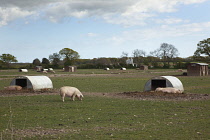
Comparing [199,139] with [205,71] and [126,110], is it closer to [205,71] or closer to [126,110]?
[126,110]

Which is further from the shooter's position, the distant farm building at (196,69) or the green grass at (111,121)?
the distant farm building at (196,69)

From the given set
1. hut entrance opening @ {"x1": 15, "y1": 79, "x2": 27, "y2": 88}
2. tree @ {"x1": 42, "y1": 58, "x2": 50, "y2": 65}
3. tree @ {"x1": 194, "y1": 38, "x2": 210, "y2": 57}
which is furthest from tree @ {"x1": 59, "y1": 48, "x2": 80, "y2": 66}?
hut entrance opening @ {"x1": 15, "y1": 79, "x2": 27, "y2": 88}

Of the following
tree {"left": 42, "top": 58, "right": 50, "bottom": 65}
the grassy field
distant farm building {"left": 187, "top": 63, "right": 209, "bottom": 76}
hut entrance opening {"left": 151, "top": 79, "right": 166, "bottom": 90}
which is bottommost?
the grassy field

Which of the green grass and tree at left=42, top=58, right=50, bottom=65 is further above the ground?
tree at left=42, top=58, right=50, bottom=65

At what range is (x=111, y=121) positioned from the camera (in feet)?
43.5

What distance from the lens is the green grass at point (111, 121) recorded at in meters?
10.7

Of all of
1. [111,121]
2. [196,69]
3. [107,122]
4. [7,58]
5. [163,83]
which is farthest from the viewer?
[7,58]

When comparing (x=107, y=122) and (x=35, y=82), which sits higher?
(x=35, y=82)

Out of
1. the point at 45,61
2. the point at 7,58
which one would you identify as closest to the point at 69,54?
the point at 45,61

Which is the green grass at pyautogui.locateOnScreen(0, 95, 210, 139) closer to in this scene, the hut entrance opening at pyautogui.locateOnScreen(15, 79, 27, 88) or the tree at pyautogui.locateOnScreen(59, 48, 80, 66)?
the hut entrance opening at pyautogui.locateOnScreen(15, 79, 27, 88)

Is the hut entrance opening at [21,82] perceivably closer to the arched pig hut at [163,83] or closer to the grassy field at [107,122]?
the arched pig hut at [163,83]

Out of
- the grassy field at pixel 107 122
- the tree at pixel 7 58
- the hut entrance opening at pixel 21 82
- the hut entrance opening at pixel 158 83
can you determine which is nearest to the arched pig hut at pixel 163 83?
the hut entrance opening at pixel 158 83

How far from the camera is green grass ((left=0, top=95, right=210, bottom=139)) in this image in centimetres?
1073

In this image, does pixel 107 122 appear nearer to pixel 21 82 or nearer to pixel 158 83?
pixel 158 83
